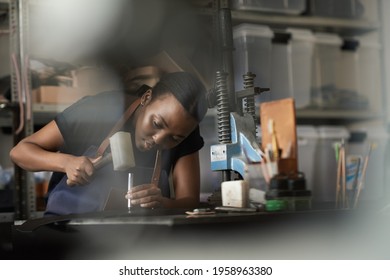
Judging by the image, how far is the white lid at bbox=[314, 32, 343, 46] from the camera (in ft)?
7.28

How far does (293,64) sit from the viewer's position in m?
2.14

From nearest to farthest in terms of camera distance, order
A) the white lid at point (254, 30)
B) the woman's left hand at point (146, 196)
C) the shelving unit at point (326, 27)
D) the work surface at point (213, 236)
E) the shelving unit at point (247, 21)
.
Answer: the work surface at point (213, 236) < the woman's left hand at point (146, 196) < the shelving unit at point (247, 21) < the white lid at point (254, 30) < the shelving unit at point (326, 27)

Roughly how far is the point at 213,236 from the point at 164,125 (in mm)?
502

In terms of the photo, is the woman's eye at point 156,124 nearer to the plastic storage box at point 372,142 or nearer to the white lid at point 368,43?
the plastic storage box at point 372,142

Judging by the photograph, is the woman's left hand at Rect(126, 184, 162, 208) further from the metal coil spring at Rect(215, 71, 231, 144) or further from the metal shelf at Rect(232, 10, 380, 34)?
the metal shelf at Rect(232, 10, 380, 34)

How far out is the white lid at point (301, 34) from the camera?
7.13ft

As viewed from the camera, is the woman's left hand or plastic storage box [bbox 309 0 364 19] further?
plastic storage box [bbox 309 0 364 19]

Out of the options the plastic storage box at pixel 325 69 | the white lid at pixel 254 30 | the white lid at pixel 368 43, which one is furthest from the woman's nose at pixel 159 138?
the white lid at pixel 368 43

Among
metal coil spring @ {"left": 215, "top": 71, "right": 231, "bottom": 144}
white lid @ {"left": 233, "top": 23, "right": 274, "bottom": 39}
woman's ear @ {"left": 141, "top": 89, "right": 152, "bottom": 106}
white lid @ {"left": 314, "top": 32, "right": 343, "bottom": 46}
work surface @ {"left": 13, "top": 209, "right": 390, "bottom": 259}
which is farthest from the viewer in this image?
white lid @ {"left": 314, "top": 32, "right": 343, "bottom": 46}

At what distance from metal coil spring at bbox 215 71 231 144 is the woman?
0.68ft

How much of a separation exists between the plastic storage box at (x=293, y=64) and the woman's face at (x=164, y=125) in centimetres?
81

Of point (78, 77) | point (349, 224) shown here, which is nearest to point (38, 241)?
point (349, 224)

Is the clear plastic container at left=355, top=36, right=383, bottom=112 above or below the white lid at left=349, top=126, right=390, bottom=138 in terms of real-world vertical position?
above

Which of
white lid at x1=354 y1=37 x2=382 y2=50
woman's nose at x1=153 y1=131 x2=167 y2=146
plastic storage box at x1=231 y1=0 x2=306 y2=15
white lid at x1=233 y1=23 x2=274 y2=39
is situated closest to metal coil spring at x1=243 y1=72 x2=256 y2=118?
woman's nose at x1=153 y1=131 x2=167 y2=146
